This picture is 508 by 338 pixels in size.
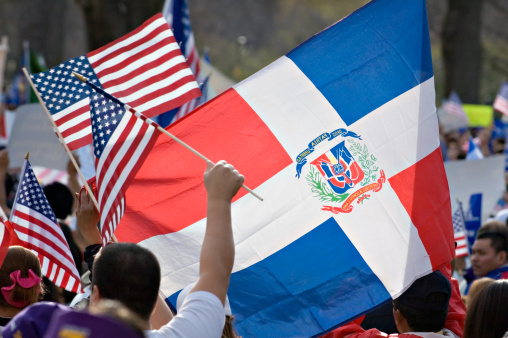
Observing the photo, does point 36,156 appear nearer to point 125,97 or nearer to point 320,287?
point 125,97

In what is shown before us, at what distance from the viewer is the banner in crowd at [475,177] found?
333 inches

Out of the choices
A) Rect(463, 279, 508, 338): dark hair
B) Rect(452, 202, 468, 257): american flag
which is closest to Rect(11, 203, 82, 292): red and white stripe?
Rect(463, 279, 508, 338): dark hair

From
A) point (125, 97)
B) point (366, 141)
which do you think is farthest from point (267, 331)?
point (125, 97)

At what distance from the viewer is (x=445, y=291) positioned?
3732 millimetres

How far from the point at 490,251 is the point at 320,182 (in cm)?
243

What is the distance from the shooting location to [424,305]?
368cm

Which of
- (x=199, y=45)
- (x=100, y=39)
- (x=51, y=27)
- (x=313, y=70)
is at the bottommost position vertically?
(x=199, y=45)

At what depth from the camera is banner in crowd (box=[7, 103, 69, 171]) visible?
9312 millimetres

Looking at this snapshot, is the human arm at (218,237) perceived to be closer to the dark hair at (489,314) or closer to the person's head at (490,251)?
the dark hair at (489,314)

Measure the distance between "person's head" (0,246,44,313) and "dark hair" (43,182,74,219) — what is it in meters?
2.69

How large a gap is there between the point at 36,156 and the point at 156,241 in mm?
5761

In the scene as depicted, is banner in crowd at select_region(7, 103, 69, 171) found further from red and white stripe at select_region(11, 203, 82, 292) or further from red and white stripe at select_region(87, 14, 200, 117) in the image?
red and white stripe at select_region(11, 203, 82, 292)

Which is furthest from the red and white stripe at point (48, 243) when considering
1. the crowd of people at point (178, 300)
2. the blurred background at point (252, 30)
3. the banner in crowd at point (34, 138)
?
the blurred background at point (252, 30)

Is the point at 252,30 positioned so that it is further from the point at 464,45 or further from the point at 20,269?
the point at 20,269
